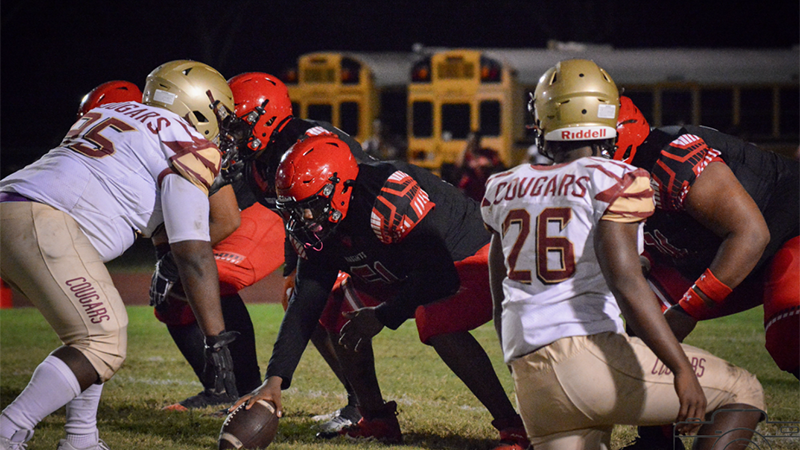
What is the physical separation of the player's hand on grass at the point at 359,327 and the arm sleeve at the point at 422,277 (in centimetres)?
4

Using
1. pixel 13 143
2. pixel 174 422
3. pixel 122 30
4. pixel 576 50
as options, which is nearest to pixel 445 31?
pixel 122 30

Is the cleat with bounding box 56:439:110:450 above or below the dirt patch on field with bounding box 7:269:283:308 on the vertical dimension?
above

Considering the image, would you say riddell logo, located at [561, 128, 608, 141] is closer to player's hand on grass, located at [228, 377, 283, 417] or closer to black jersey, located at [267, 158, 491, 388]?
black jersey, located at [267, 158, 491, 388]

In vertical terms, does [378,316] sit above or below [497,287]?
below

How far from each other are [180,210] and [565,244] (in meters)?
1.64

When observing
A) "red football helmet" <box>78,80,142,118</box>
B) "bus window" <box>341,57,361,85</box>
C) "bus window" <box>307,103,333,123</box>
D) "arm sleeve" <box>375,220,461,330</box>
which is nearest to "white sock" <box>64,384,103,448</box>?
"arm sleeve" <box>375,220,461,330</box>

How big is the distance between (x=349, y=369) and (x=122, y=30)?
32.8 metres

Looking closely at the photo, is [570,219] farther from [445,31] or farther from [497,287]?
[445,31]

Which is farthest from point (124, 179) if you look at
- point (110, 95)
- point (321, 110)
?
point (321, 110)

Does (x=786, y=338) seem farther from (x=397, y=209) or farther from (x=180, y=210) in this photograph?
(x=180, y=210)

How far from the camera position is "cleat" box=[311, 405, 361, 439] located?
461 cm

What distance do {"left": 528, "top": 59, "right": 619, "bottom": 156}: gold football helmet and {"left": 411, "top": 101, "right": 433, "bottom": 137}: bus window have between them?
1243 centimetres

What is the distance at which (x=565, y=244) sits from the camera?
110 inches

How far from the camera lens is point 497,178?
3080 millimetres
